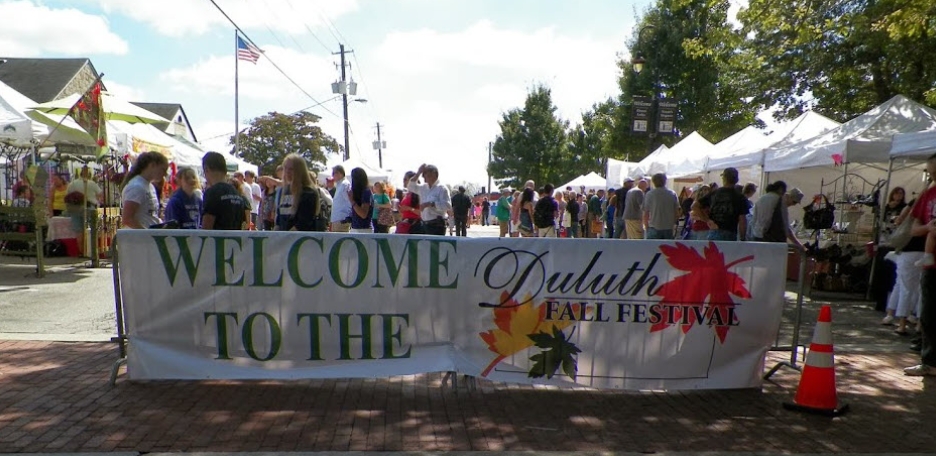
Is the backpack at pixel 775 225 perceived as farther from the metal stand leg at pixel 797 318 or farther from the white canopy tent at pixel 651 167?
the white canopy tent at pixel 651 167

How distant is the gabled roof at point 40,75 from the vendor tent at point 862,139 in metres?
38.9

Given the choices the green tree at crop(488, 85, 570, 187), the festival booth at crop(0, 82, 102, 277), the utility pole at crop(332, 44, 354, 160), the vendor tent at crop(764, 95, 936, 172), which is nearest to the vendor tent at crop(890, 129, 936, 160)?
the vendor tent at crop(764, 95, 936, 172)

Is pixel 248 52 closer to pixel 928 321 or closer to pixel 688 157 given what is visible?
pixel 688 157

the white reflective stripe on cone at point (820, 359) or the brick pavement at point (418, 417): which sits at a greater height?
the white reflective stripe on cone at point (820, 359)

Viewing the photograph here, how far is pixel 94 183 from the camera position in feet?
40.1

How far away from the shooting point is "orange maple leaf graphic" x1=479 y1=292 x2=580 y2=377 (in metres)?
4.76

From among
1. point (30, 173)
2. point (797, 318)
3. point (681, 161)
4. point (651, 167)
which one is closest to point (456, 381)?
point (797, 318)

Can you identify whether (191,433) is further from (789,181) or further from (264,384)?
(789,181)

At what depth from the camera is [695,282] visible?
481cm

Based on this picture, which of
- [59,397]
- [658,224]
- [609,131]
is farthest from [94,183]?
[609,131]

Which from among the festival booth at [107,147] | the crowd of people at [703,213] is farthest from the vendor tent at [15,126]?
the crowd of people at [703,213]

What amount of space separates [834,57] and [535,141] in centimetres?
3356

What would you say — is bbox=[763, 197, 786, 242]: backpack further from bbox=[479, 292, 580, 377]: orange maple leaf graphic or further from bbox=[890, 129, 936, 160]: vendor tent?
bbox=[479, 292, 580, 377]: orange maple leaf graphic

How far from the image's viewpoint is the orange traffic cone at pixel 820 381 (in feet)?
14.8
